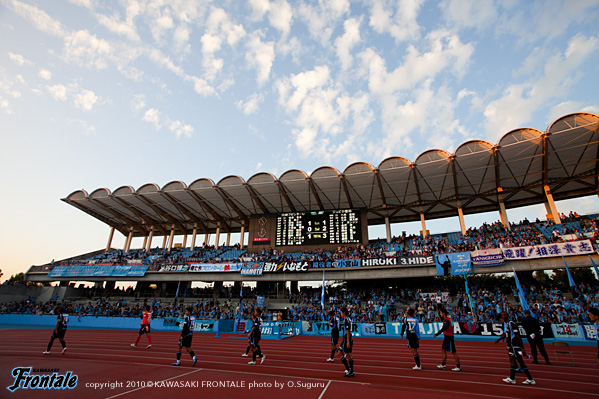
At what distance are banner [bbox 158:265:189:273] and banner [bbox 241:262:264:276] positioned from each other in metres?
7.25

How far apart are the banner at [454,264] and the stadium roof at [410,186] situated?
810 cm

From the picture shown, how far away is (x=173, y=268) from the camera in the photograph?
34500mm

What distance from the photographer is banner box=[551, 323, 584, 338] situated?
52.0ft

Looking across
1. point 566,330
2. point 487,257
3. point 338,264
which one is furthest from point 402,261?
point 566,330

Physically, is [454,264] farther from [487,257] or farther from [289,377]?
[289,377]

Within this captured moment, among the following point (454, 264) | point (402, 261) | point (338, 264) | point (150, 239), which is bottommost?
point (454, 264)

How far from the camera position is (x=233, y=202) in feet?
120

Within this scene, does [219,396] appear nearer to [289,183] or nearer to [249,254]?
[289,183]

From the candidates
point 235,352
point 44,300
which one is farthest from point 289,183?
point 44,300

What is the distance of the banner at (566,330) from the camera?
1584 centimetres

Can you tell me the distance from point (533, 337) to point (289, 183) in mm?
24286

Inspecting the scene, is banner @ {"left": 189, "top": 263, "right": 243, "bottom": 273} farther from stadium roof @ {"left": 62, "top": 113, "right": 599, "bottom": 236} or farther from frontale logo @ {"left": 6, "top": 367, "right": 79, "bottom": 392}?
frontale logo @ {"left": 6, "top": 367, "right": 79, "bottom": 392}

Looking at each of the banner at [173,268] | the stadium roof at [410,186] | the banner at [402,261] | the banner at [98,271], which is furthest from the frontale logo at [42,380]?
the banner at [98,271]

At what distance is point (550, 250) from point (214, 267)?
30.8 m
